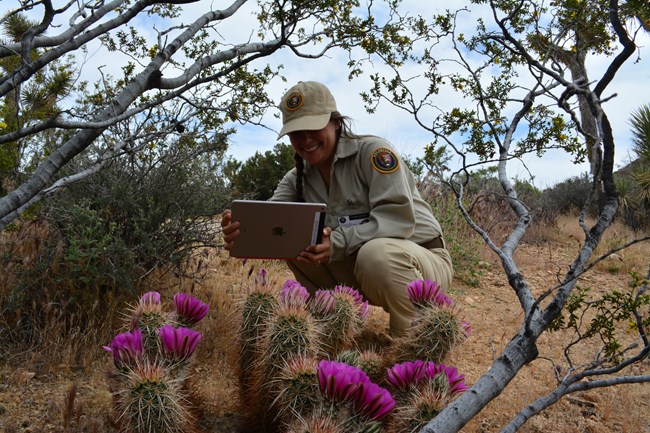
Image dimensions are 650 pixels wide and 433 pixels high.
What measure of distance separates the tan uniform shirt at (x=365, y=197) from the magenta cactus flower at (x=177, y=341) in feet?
3.86

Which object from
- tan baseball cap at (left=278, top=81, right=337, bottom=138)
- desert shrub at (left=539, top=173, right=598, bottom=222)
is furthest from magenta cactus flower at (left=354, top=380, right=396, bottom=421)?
desert shrub at (left=539, top=173, right=598, bottom=222)

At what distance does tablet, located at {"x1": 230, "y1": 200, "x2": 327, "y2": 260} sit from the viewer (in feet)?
8.24

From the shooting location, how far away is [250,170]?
9180 mm

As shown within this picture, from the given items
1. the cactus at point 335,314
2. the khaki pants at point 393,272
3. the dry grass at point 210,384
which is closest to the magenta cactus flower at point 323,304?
the cactus at point 335,314

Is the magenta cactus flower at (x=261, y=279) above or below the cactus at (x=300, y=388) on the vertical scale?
above

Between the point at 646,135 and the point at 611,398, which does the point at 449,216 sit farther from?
the point at 646,135

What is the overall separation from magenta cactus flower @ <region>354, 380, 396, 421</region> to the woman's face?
63.1 inches

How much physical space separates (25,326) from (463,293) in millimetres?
3336

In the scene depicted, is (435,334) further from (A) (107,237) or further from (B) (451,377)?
(A) (107,237)

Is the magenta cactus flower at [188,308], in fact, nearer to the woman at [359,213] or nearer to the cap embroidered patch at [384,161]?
the woman at [359,213]

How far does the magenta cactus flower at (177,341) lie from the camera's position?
1.65 meters

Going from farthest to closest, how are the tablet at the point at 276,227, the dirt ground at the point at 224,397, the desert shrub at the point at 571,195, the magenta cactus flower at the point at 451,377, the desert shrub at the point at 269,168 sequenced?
1. the desert shrub at the point at 571,195
2. the desert shrub at the point at 269,168
3. the tablet at the point at 276,227
4. the dirt ground at the point at 224,397
5. the magenta cactus flower at the point at 451,377

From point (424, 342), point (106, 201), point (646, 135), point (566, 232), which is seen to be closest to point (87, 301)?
point (106, 201)

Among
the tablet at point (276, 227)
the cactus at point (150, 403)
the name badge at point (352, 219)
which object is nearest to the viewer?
the cactus at point (150, 403)
